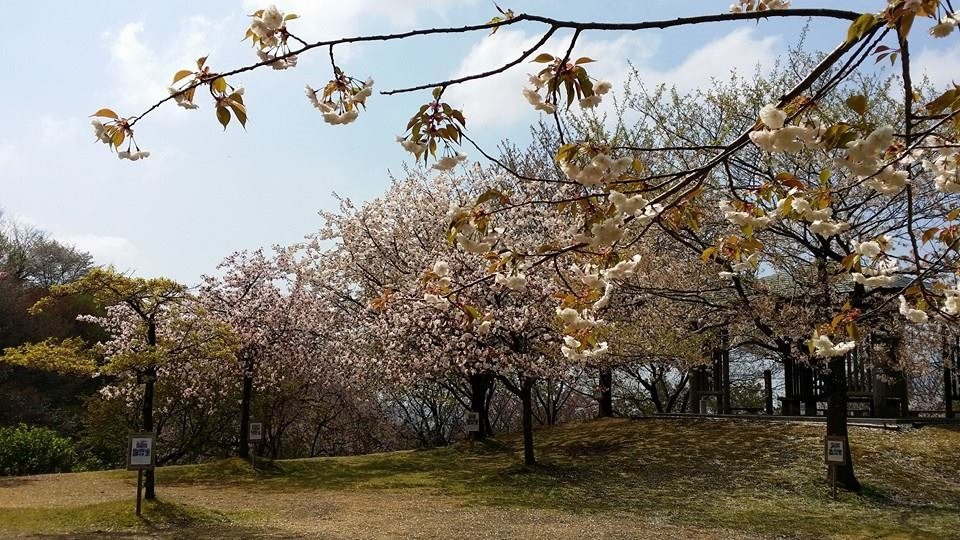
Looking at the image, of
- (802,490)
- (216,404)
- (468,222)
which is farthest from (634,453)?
(468,222)

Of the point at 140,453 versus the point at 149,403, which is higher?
the point at 149,403

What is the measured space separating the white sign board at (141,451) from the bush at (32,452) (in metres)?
7.39

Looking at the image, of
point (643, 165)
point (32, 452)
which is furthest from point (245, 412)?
point (643, 165)

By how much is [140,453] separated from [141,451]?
1.1 inches

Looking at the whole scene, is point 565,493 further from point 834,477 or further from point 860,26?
point 860,26

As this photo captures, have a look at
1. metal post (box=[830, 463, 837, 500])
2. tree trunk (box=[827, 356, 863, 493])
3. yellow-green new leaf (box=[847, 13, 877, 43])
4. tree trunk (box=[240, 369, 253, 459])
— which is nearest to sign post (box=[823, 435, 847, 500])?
metal post (box=[830, 463, 837, 500])

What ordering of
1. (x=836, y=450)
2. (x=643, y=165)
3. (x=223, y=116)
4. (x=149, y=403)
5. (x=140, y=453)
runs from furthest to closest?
(x=836, y=450), (x=149, y=403), (x=140, y=453), (x=643, y=165), (x=223, y=116)

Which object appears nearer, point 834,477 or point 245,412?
point 834,477

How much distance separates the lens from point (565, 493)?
11.6 meters

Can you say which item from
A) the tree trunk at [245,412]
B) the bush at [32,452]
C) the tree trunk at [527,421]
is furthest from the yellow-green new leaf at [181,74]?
the bush at [32,452]

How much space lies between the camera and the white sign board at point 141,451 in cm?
931

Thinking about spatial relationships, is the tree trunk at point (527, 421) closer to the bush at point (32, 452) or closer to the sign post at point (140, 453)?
the sign post at point (140, 453)

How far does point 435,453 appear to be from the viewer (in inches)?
683

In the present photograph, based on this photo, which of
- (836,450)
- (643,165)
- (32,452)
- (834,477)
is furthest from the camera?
(32,452)
